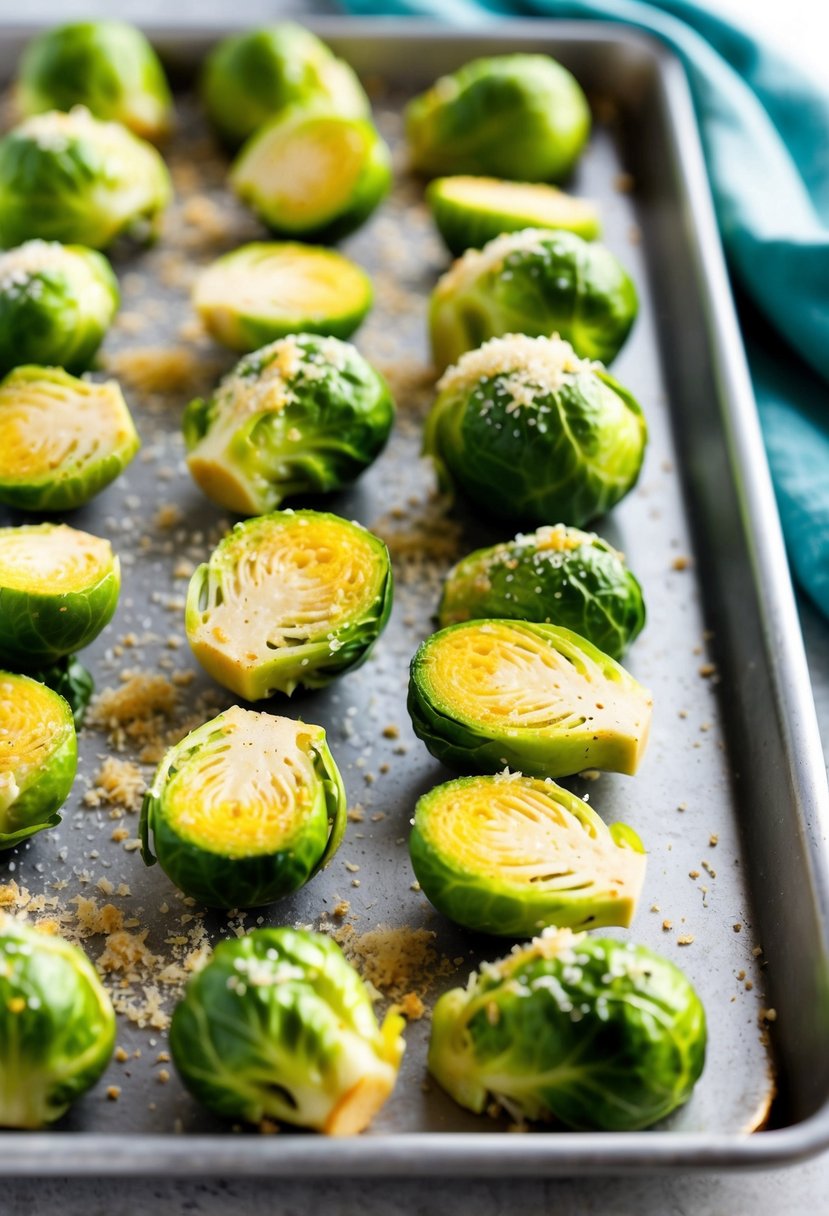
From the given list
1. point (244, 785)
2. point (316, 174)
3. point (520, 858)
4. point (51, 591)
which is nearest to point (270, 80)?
point (316, 174)

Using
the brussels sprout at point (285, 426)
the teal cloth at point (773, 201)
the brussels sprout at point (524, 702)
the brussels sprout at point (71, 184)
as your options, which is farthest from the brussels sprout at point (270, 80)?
the brussels sprout at point (524, 702)

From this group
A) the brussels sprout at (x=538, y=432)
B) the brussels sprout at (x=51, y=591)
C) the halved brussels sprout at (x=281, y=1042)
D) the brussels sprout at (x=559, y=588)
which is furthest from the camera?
the brussels sprout at (x=538, y=432)

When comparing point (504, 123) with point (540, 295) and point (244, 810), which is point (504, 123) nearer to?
point (540, 295)

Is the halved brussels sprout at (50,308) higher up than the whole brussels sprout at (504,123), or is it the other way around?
the whole brussels sprout at (504,123)

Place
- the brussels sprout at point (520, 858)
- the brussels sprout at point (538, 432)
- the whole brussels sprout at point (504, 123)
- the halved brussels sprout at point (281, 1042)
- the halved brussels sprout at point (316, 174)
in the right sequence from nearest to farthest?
the halved brussels sprout at point (281, 1042)
the brussels sprout at point (520, 858)
the brussels sprout at point (538, 432)
the halved brussels sprout at point (316, 174)
the whole brussels sprout at point (504, 123)

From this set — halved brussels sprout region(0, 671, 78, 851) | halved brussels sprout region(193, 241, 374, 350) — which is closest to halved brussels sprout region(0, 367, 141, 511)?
halved brussels sprout region(193, 241, 374, 350)

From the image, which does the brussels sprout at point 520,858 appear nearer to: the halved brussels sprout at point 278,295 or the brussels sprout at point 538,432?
the brussels sprout at point 538,432
